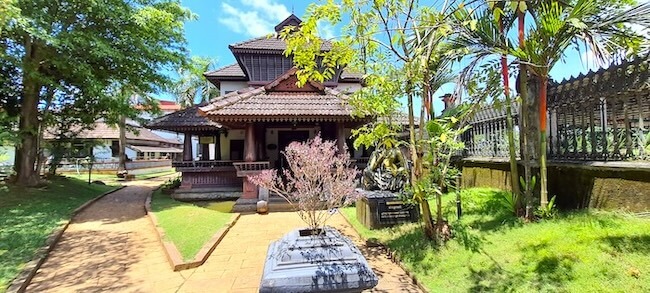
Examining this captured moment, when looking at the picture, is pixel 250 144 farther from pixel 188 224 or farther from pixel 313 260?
pixel 313 260

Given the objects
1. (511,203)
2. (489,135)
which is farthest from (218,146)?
(511,203)

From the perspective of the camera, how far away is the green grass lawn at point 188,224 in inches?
244

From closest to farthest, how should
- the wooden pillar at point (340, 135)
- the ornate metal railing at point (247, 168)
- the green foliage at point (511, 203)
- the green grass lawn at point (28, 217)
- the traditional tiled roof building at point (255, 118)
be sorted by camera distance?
the green foliage at point (511, 203) → the green grass lawn at point (28, 217) → the traditional tiled roof building at point (255, 118) → the ornate metal railing at point (247, 168) → the wooden pillar at point (340, 135)

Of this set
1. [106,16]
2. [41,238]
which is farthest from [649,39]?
[106,16]

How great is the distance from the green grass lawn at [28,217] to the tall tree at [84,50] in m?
1.34

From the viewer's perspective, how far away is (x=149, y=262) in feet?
18.9

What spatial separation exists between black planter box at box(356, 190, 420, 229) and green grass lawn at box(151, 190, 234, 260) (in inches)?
135

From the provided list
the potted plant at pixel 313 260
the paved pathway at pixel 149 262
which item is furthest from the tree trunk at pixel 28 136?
the potted plant at pixel 313 260

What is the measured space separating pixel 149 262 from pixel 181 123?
7.82 meters

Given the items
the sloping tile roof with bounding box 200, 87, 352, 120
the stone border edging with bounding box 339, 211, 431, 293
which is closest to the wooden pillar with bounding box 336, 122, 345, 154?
the sloping tile roof with bounding box 200, 87, 352, 120

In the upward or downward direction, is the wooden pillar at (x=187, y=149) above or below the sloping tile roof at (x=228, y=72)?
below

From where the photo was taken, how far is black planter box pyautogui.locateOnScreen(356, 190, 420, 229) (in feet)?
22.4

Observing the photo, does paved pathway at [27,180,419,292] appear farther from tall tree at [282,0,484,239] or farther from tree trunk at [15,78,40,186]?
tree trunk at [15,78,40,186]

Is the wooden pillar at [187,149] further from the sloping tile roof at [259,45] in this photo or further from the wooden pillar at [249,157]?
the sloping tile roof at [259,45]
